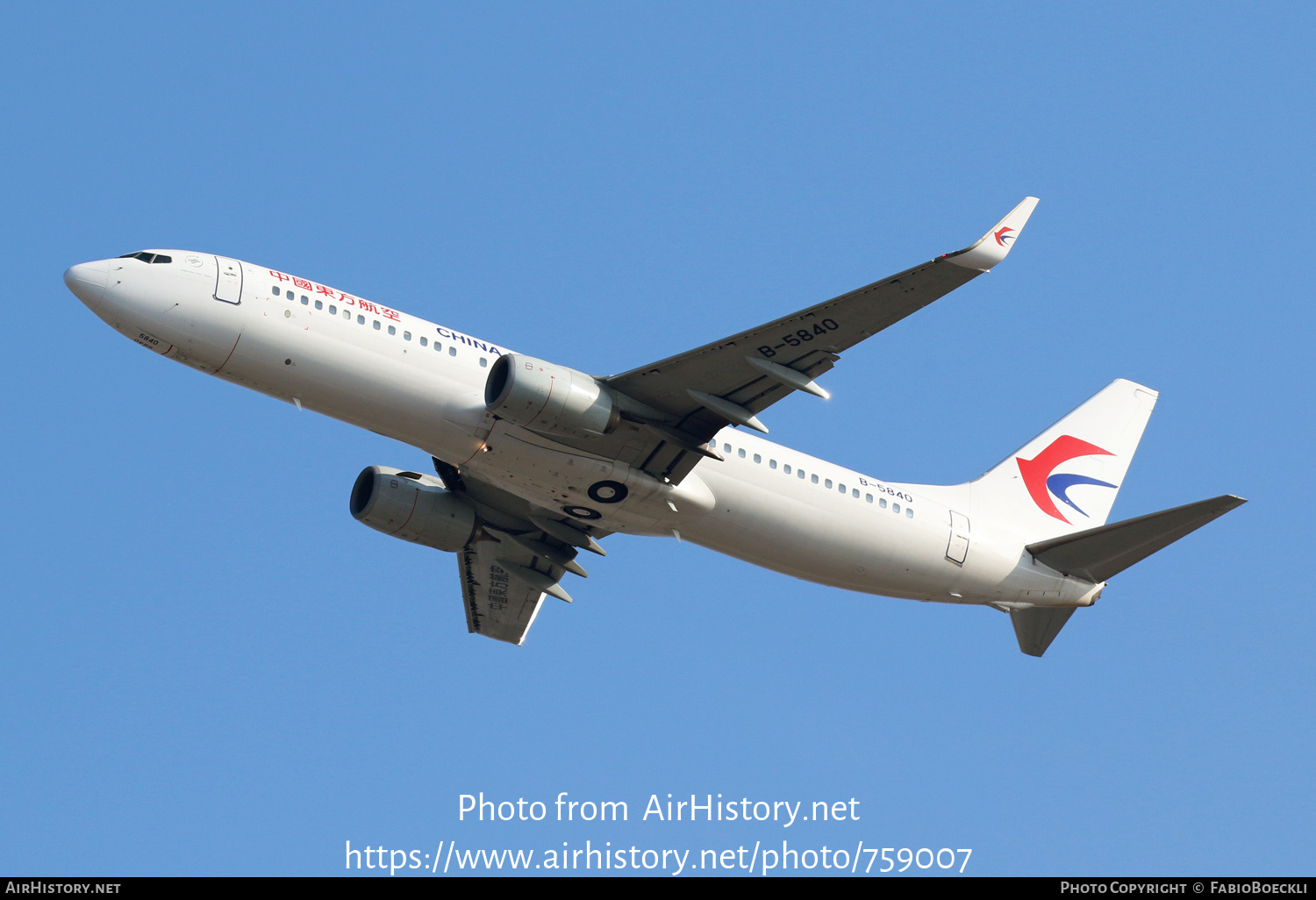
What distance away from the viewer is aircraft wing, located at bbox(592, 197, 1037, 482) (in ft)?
83.7

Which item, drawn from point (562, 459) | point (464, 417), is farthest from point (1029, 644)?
point (464, 417)

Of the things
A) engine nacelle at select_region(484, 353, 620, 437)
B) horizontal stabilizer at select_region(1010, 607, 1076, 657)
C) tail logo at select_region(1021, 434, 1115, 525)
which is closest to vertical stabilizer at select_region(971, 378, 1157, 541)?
tail logo at select_region(1021, 434, 1115, 525)

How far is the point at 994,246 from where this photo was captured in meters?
25.2

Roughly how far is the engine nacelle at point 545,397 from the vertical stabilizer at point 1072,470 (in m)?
11.8

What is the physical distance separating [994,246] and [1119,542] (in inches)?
434

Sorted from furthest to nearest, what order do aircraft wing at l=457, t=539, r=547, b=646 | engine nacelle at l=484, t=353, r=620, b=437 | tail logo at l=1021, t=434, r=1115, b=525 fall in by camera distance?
aircraft wing at l=457, t=539, r=547, b=646, tail logo at l=1021, t=434, r=1115, b=525, engine nacelle at l=484, t=353, r=620, b=437

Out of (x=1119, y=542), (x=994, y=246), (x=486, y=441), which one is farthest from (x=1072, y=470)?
(x=486, y=441)

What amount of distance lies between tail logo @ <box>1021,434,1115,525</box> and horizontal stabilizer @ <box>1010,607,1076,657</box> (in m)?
2.76

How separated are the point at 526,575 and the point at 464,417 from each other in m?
10.2

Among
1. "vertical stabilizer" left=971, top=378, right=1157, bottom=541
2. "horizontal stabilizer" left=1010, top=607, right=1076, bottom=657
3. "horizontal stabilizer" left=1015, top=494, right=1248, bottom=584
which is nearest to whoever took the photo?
"horizontal stabilizer" left=1015, top=494, right=1248, bottom=584

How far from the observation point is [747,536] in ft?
103

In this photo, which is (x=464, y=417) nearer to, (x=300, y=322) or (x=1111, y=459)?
(x=300, y=322)

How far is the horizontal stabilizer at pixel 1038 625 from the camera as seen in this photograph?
35.3m

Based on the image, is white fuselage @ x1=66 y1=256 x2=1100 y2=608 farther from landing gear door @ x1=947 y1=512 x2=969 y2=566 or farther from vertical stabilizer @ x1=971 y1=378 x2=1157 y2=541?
vertical stabilizer @ x1=971 y1=378 x2=1157 y2=541
